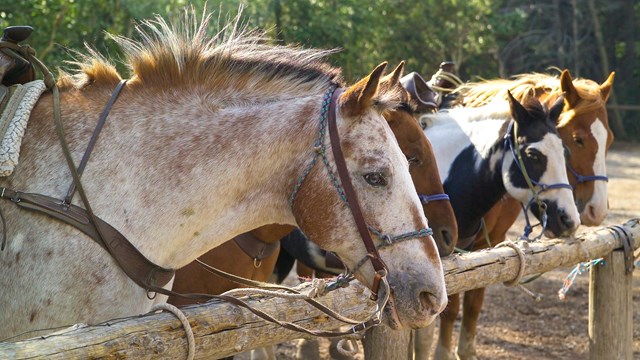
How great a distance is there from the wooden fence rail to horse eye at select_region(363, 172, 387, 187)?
0.57 m

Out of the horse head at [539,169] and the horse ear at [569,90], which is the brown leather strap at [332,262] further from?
the horse ear at [569,90]

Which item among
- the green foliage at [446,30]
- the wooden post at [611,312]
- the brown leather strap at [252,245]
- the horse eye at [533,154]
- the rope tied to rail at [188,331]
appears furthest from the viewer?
the green foliage at [446,30]

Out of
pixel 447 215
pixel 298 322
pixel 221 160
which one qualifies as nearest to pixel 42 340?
pixel 221 160

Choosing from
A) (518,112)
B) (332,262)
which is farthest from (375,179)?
(518,112)

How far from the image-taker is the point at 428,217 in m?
3.67

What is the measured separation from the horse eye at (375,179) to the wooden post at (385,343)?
92 cm

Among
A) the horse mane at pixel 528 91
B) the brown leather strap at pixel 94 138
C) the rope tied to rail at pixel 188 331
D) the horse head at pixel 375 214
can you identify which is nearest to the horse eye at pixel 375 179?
the horse head at pixel 375 214

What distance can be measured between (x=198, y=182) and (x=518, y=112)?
2.91 metres

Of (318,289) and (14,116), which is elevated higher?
(14,116)

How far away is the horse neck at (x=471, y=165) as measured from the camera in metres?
4.83

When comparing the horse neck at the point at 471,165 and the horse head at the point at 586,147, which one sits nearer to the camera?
the horse neck at the point at 471,165

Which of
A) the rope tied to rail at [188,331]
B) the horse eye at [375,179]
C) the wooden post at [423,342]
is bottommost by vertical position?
Result: the wooden post at [423,342]

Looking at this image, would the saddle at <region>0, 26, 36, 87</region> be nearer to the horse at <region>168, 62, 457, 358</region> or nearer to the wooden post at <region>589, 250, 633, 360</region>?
the horse at <region>168, 62, 457, 358</region>

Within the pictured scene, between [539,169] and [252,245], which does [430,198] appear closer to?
[252,245]
